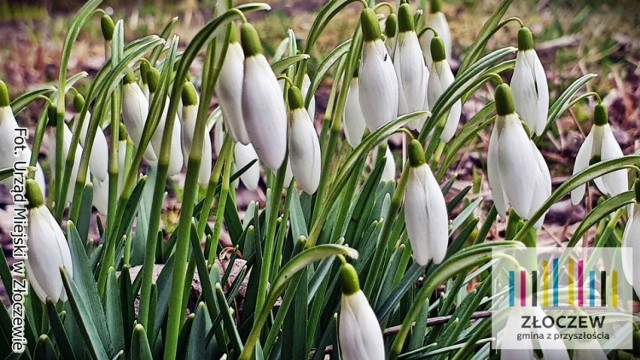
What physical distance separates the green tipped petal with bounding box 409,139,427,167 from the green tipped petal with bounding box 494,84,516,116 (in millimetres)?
107

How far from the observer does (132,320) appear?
3.47ft

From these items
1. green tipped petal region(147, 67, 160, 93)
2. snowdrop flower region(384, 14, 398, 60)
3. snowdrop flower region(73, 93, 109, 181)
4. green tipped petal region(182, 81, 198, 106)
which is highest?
snowdrop flower region(384, 14, 398, 60)

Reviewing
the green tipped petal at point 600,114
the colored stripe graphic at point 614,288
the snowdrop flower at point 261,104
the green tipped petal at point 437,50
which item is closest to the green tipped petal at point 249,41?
the snowdrop flower at point 261,104

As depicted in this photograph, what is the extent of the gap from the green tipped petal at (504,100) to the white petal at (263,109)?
0.22 metres

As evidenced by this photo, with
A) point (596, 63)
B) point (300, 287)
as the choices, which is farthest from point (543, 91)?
point (596, 63)

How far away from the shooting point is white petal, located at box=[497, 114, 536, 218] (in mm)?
867

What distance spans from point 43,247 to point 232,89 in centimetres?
24

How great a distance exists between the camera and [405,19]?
1036 mm

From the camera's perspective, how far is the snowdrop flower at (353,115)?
3.69ft

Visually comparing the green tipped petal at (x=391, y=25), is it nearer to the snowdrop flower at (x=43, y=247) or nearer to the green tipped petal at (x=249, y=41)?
the green tipped petal at (x=249, y=41)

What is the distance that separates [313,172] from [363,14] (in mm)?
179

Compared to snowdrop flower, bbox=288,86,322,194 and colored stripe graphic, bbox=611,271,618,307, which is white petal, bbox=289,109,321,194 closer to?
snowdrop flower, bbox=288,86,322,194

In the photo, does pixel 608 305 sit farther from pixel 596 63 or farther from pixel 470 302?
pixel 596 63

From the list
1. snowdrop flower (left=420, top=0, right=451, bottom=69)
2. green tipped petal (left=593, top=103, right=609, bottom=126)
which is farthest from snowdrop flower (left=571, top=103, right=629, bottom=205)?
snowdrop flower (left=420, top=0, right=451, bottom=69)
